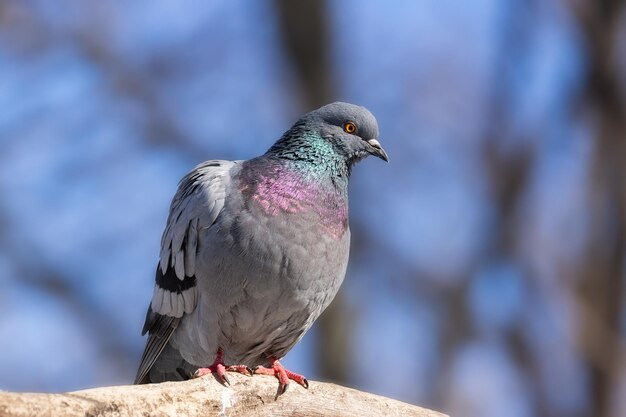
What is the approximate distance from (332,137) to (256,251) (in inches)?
45.8

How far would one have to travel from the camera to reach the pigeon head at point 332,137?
6.47m

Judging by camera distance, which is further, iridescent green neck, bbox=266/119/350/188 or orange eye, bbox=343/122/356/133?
orange eye, bbox=343/122/356/133

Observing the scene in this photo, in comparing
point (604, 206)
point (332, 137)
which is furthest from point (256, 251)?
point (604, 206)

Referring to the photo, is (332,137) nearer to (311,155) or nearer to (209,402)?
(311,155)

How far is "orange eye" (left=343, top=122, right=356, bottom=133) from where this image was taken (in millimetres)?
6715

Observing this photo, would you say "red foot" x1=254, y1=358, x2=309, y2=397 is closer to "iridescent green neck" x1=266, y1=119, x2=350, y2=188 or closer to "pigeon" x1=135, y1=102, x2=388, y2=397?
"pigeon" x1=135, y1=102, x2=388, y2=397

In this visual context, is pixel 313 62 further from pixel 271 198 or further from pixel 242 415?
pixel 242 415

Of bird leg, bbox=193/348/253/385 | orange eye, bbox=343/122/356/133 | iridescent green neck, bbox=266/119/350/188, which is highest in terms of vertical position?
orange eye, bbox=343/122/356/133

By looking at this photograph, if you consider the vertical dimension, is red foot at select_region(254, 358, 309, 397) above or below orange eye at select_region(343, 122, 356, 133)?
below

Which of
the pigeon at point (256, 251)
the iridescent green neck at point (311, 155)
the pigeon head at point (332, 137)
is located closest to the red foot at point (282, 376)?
the pigeon at point (256, 251)

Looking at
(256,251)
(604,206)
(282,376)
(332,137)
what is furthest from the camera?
(604,206)

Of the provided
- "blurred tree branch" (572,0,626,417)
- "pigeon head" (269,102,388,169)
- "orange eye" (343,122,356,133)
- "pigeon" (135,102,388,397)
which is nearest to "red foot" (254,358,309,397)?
"pigeon" (135,102,388,397)

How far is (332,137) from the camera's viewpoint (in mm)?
6605

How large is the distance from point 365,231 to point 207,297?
7095mm
